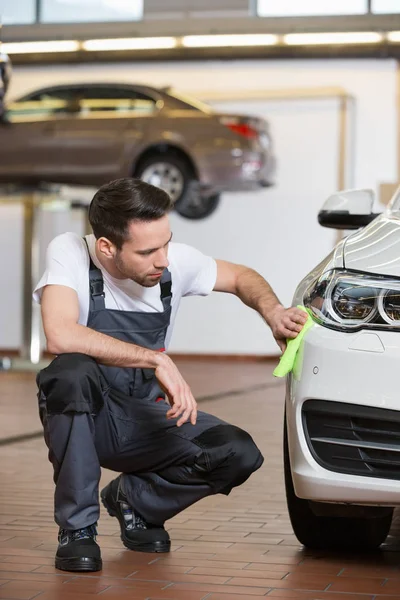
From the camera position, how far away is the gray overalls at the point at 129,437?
3203mm

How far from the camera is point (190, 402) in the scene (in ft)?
10.6

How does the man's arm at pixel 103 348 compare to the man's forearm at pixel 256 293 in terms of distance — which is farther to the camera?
the man's forearm at pixel 256 293

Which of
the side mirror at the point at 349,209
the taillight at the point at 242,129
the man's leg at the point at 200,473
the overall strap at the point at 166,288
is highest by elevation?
the taillight at the point at 242,129

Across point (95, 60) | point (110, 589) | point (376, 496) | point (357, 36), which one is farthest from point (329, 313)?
point (95, 60)

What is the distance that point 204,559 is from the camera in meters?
3.44

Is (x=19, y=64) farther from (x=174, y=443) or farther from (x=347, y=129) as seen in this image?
(x=174, y=443)

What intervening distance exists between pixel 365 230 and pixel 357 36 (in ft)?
40.2

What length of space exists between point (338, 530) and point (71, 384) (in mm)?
970

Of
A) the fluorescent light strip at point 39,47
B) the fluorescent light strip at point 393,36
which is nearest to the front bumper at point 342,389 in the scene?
the fluorescent light strip at point 393,36

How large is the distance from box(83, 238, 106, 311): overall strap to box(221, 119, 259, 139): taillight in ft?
31.0

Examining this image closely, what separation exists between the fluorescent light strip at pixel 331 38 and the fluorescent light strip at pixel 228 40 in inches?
9.4

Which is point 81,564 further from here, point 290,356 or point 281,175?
point 281,175

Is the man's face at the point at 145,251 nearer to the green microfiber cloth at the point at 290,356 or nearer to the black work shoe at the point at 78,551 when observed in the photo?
the green microfiber cloth at the point at 290,356

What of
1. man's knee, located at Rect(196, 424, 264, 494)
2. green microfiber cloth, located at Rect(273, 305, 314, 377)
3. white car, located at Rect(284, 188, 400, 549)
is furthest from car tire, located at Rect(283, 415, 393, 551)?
green microfiber cloth, located at Rect(273, 305, 314, 377)
